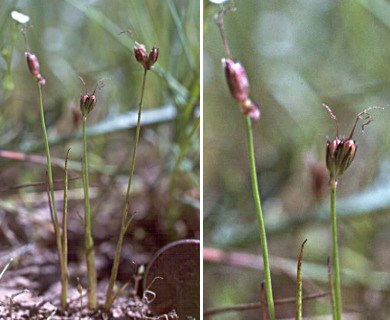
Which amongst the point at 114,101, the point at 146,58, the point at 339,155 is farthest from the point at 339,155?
the point at 114,101

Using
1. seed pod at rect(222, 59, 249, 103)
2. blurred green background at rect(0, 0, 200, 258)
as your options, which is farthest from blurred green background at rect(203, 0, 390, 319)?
seed pod at rect(222, 59, 249, 103)

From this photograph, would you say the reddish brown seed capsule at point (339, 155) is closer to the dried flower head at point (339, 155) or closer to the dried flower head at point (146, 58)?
the dried flower head at point (339, 155)

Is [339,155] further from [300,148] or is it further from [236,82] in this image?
[300,148]

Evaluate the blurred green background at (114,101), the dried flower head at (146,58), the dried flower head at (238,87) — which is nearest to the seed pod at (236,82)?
the dried flower head at (238,87)

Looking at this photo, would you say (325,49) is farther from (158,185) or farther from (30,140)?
(30,140)

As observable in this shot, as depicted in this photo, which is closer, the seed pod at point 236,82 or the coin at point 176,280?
the seed pod at point 236,82
